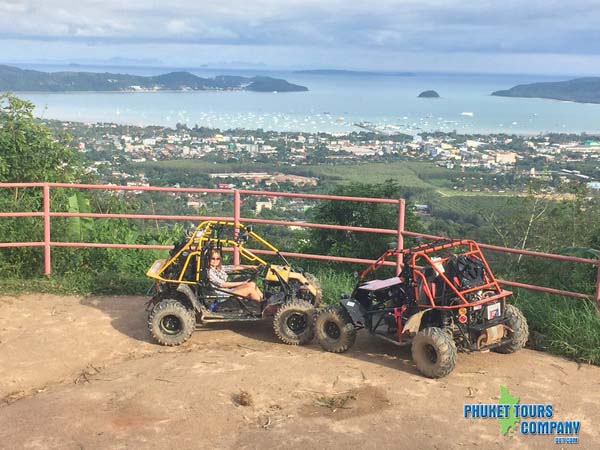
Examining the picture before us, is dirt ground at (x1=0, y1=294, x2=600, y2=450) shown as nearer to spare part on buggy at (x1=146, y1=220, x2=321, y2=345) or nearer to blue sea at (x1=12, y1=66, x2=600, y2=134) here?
spare part on buggy at (x1=146, y1=220, x2=321, y2=345)

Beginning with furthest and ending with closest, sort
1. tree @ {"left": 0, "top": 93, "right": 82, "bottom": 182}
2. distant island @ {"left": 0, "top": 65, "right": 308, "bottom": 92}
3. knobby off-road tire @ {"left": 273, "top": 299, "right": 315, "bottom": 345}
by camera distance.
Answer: distant island @ {"left": 0, "top": 65, "right": 308, "bottom": 92}, tree @ {"left": 0, "top": 93, "right": 82, "bottom": 182}, knobby off-road tire @ {"left": 273, "top": 299, "right": 315, "bottom": 345}

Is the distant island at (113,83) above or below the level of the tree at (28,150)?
above

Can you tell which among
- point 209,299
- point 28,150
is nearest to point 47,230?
point 28,150

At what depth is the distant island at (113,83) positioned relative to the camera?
171 ft

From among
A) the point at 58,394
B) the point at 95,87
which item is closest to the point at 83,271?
the point at 58,394

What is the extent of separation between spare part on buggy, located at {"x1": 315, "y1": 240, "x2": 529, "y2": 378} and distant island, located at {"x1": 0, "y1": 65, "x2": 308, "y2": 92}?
41359 mm

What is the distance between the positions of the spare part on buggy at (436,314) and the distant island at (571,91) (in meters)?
69.6

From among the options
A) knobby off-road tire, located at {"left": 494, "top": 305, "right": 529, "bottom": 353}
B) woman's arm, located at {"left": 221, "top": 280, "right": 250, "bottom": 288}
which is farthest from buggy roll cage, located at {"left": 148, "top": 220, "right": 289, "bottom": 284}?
knobby off-road tire, located at {"left": 494, "top": 305, "right": 529, "bottom": 353}

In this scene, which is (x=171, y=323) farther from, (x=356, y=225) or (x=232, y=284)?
(x=356, y=225)

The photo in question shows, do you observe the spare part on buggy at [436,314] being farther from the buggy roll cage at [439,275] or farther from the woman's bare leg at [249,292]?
the woman's bare leg at [249,292]

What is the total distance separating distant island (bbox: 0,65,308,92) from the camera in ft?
171

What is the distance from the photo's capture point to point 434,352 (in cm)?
607

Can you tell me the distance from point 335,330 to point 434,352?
3.58 feet

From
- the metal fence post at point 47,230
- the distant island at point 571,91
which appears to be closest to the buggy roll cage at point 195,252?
the metal fence post at point 47,230
